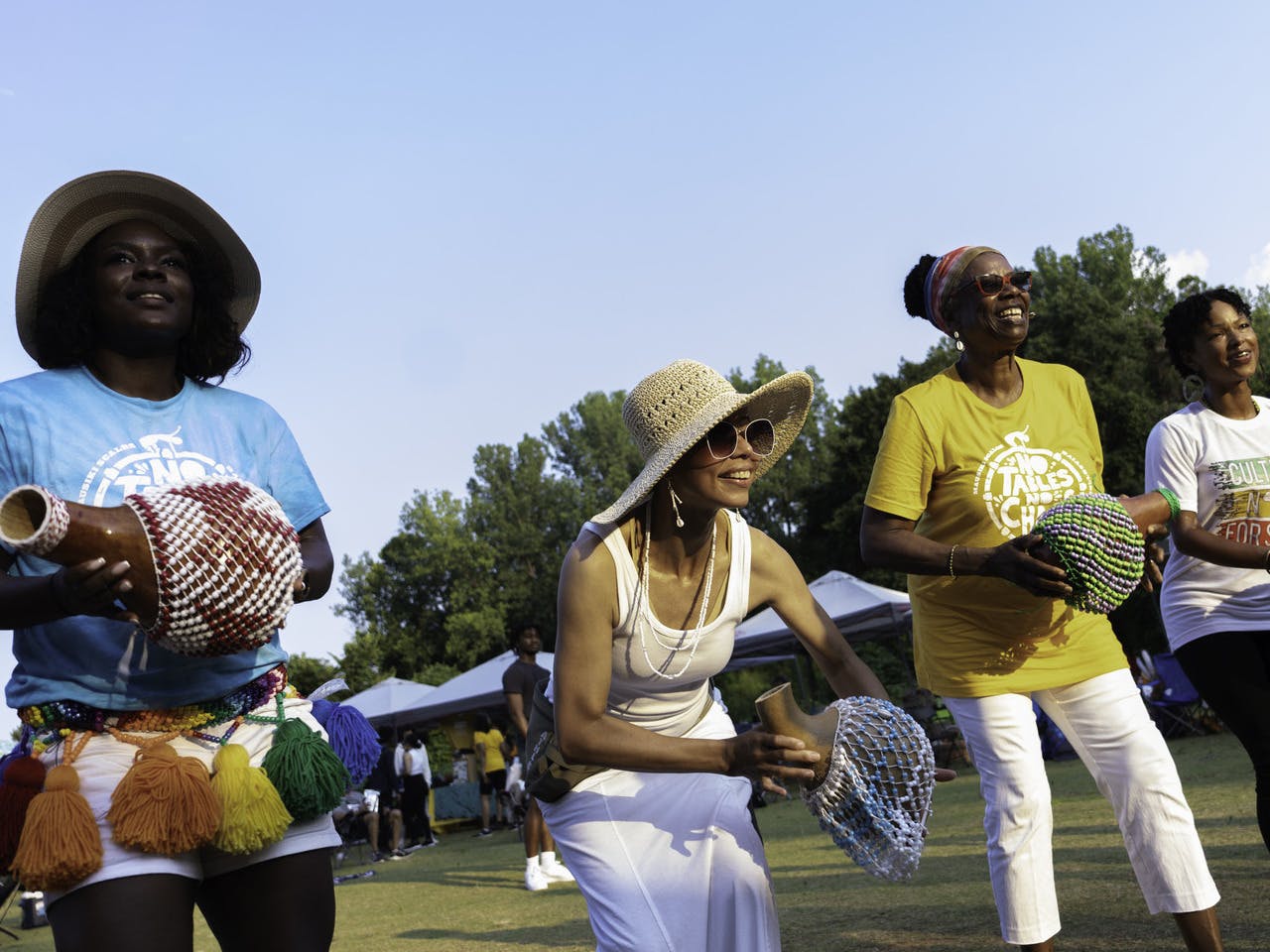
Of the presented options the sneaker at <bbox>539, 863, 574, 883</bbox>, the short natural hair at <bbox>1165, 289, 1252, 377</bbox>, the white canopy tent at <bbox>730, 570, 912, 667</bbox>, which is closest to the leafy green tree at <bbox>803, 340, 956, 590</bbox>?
the white canopy tent at <bbox>730, 570, 912, 667</bbox>

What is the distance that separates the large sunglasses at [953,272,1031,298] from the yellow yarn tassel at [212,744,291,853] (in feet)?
10.1

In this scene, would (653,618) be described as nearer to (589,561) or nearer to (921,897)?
(589,561)

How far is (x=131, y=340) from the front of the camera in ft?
9.98

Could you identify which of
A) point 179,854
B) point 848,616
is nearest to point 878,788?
point 179,854

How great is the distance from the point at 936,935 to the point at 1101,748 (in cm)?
161

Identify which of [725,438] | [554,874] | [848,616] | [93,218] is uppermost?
[93,218]

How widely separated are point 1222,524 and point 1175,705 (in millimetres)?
14601

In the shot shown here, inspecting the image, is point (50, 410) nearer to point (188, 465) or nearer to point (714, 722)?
point (188, 465)

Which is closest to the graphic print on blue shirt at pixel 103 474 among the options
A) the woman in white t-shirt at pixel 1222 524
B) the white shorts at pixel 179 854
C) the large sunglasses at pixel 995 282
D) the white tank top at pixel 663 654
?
the white shorts at pixel 179 854

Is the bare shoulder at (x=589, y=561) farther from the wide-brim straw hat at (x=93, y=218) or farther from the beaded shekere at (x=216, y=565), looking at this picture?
the wide-brim straw hat at (x=93, y=218)

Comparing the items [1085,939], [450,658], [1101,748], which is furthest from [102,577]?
→ [450,658]

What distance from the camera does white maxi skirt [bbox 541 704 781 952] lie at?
10.8ft

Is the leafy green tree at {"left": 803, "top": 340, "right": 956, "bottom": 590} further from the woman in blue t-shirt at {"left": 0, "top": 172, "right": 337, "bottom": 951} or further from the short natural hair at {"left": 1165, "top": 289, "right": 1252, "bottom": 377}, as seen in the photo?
the woman in blue t-shirt at {"left": 0, "top": 172, "right": 337, "bottom": 951}

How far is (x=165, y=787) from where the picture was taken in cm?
266
